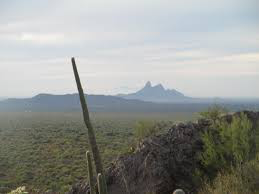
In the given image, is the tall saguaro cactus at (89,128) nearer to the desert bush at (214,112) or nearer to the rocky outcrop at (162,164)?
the rocky outcrop at (162,164)

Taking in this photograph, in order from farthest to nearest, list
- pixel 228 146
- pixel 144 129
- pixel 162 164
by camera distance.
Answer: pixel 144 129
pixel 162 164
pixel 228 146

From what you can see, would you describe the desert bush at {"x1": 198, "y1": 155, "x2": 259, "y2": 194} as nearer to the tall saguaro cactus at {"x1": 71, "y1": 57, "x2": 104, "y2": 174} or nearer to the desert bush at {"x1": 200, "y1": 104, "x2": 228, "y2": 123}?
the tall saguaro cactus at {"x1": 71, "y1": 57, "x2": 104, "y2": 174}

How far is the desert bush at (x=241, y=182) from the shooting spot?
26.4ft

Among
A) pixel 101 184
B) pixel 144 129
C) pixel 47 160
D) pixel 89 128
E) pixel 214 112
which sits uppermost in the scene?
pixel 214 112

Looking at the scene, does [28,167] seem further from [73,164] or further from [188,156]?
[188,156]

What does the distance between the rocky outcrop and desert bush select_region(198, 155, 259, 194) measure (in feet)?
5.64

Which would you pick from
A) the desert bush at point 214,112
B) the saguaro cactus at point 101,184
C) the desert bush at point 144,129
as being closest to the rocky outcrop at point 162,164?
the desert bush at point 214,112

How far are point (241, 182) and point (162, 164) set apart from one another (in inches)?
114

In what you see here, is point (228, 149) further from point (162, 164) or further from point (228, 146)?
point (162, 164)

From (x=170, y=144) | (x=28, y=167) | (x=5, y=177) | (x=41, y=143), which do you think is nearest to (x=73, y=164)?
(x=28, y=167)

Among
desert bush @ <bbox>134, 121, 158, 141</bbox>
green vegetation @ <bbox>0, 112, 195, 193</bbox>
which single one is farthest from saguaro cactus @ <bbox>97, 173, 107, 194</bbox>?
desert bush @ <bbox>134, 121, 158, 141</bbox>

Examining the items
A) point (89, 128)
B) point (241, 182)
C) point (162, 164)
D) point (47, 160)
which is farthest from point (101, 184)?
point (47, 160)

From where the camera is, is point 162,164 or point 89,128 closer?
Answer: point 89,128

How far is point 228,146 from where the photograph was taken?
10.2 metres
